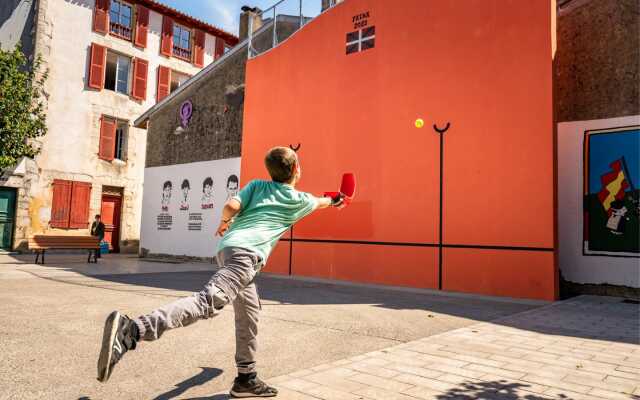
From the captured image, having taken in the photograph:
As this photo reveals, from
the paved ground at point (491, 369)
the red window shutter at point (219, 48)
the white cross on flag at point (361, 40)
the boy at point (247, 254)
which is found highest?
the red window shutter at point (219, 48)

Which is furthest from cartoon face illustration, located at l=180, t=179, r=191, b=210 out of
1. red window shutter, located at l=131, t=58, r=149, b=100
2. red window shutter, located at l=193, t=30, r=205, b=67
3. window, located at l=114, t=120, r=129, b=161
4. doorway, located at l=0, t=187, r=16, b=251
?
red window shutter, located at l=193, t=30, r=205, b=67

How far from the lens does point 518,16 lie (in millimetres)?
8938

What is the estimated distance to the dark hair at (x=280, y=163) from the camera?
10.6 feet

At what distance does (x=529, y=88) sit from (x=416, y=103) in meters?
2.31

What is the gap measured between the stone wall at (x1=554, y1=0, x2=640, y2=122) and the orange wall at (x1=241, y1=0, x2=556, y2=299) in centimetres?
126

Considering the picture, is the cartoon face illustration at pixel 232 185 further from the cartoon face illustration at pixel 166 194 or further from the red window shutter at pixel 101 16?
the red window shutter at pixel 101 16

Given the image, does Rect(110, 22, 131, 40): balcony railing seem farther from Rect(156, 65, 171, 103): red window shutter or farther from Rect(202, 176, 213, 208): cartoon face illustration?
Rect(202, 176, 213, 208): cartoon face illustration

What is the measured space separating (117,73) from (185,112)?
689 cm

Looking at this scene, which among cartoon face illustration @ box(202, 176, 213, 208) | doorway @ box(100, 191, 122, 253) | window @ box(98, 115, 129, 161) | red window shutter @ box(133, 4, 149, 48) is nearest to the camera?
cartoon face illustration @ box(202, 176, 213, 208)

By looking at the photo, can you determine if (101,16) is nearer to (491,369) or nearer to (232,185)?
(232,185)

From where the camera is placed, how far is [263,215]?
3.09 m

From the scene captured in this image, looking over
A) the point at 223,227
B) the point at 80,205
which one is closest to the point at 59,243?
the point at 80,205

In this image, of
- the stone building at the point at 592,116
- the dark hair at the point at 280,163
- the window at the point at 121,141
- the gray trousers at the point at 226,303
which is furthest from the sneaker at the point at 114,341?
the window at the point at 121,141

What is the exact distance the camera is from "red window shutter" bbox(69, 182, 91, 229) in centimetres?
1986
